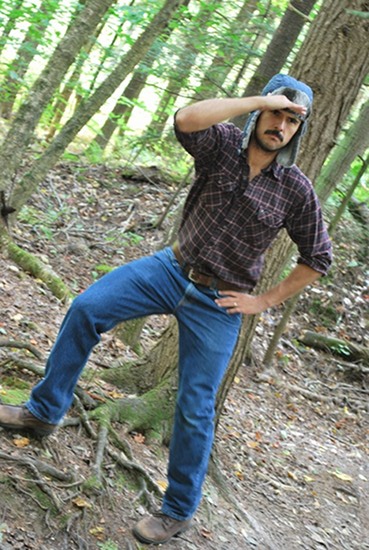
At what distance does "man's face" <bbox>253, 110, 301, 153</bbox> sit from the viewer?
3.38 metres

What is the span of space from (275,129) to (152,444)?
2703mm

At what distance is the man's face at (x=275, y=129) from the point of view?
3377 mm

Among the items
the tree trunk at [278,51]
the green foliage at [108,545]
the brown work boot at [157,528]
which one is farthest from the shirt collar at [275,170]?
the tree trunk at [278,51]

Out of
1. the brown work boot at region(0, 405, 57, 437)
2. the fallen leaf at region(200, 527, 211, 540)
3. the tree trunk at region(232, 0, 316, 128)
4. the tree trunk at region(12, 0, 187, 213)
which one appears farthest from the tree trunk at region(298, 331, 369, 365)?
the brown work boot at region(0, 405, 57, 437)

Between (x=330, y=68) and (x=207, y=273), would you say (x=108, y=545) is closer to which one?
(x=207, y=273)

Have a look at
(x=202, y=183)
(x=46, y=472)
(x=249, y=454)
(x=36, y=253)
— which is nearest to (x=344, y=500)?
(x=249, y=454)

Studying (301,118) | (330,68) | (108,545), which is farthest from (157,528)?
(330,68)

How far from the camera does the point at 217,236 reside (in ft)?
11.6

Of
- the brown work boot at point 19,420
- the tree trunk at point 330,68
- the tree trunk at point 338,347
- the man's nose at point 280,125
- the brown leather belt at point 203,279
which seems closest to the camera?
the man's nose at point 280,125

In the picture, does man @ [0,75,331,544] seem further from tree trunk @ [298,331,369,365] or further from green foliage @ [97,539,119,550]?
tree trunk @ [298,331,369,365]

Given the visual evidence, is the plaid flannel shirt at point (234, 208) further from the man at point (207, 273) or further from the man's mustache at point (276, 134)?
the man's mustache at point (276, 134)

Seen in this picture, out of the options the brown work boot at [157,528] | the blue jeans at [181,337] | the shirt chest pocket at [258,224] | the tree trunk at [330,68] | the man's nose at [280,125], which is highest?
the tree trunk at [330,68]

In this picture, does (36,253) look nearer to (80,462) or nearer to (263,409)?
(263,409)

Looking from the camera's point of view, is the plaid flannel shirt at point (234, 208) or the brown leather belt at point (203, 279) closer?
the plaid flannel shirt at point (234, 208)
